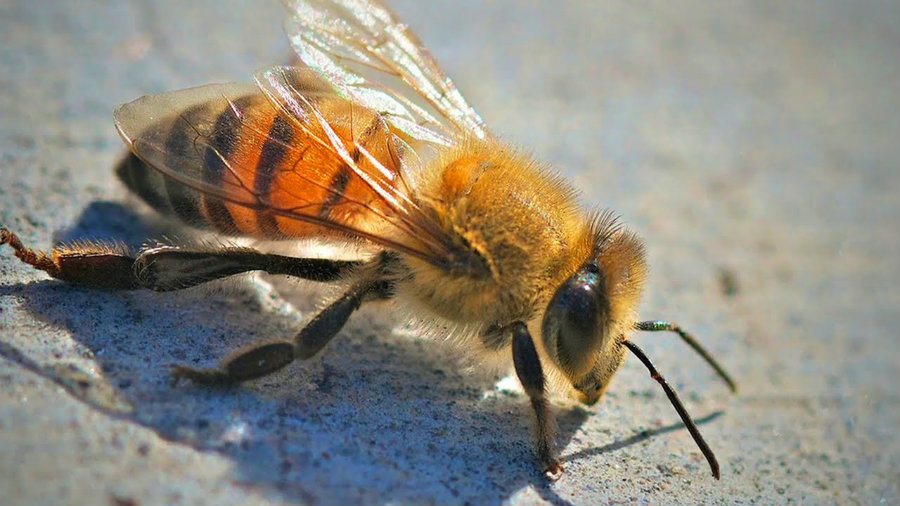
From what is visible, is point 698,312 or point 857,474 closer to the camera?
point 857,474

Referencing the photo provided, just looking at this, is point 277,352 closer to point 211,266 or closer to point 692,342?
point 211,266

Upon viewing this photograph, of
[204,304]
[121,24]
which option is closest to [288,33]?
[204,304]

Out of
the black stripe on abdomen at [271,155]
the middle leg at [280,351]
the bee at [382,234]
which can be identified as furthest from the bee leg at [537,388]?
the black stripe on abdomen at [271,155]

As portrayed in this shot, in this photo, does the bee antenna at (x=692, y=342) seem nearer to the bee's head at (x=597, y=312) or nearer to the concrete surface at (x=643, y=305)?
the concrete surface at (x=643, y=305)

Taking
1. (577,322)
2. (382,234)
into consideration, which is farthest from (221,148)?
(577,322)

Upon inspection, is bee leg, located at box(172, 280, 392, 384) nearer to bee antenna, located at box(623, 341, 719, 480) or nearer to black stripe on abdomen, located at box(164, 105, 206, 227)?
black stripe on abdomen, located at box(164, 105, 206, 227)

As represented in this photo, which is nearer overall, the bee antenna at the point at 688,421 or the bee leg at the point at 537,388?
the bee leg at the point at 537,388

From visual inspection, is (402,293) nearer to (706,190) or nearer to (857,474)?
(857,474)
